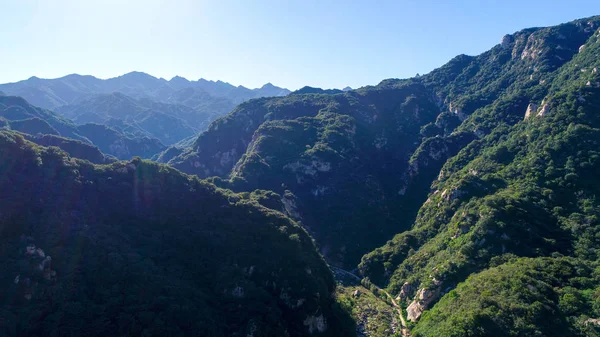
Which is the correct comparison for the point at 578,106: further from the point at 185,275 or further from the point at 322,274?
the point at 185,275

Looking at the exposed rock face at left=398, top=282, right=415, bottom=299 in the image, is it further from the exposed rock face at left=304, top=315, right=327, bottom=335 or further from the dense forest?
the exposed rock face at left=304, top=315, right=327, bottom=335

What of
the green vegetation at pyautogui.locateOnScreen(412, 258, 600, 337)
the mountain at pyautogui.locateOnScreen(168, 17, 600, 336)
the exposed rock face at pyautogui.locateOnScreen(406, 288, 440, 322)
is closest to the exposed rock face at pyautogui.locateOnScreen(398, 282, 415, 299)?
the mountain at pyautogui.locateOnScreen(168, 17, 600, 336)

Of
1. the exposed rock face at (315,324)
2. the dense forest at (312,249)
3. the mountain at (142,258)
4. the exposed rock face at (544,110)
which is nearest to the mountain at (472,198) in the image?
the exposed rock face at (544,110)

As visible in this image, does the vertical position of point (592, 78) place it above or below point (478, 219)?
above

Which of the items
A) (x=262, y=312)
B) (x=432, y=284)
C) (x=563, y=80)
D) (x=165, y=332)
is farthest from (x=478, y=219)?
(x=563, y=80)

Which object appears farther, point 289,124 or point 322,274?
point 289,124
